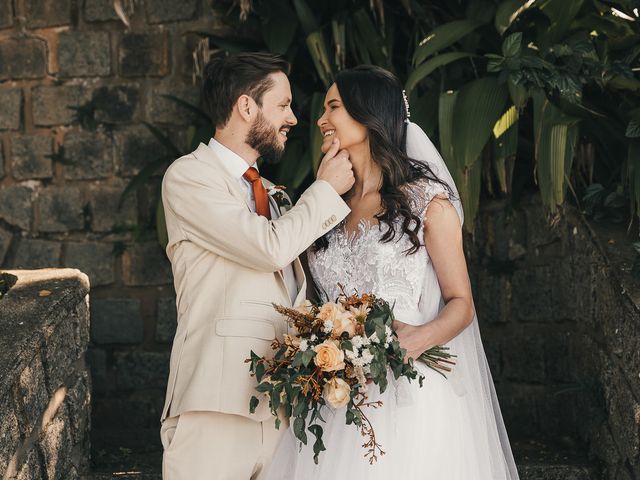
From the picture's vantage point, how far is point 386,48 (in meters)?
4.79

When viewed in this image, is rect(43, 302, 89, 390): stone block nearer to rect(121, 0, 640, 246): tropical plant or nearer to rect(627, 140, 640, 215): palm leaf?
rect(121, 0, 640, 246): tropical plant

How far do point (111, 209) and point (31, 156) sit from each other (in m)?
0.51

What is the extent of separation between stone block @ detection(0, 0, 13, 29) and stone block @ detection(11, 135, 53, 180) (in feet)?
1.89

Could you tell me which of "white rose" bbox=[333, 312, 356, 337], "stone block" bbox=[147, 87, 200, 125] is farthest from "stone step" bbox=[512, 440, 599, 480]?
"stone block" bbox=[147, 87, 200, 125]

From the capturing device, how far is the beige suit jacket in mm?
2980

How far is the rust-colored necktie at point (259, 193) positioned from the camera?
10.5 ft

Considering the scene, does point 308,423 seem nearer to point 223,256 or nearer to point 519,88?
point 223,256

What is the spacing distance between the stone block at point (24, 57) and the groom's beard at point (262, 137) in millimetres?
2270

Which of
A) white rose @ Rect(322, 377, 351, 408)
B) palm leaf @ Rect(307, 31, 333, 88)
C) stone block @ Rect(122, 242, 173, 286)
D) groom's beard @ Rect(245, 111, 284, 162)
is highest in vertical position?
palm leaf @ Rect(307, 31, 333, 88)

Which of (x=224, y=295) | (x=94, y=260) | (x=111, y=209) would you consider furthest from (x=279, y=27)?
(x=224, y=295)

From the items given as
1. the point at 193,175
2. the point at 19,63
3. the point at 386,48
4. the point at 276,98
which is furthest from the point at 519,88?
the point at 19,63

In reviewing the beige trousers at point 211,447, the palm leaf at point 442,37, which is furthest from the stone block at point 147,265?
the beige trousers at point 211,447

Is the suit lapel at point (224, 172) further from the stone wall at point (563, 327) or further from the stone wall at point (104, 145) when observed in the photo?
the stone wall at point (104, 145)

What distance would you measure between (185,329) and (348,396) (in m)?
0.62
